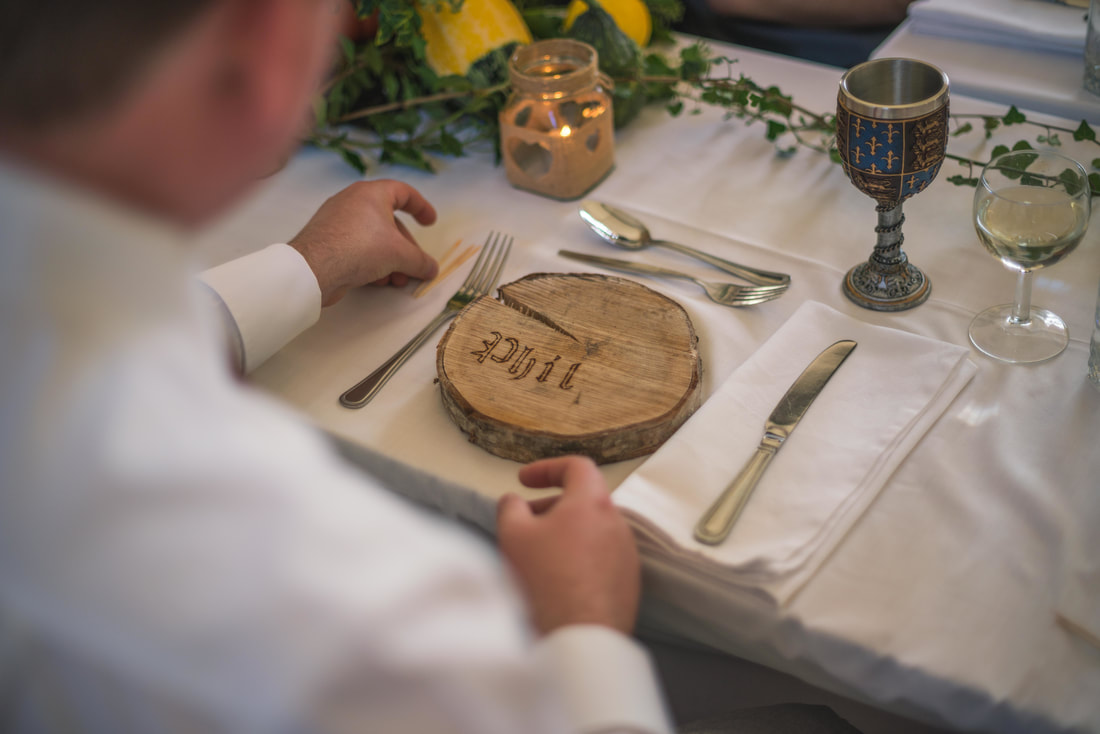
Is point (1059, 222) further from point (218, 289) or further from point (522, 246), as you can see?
point (218, 289)

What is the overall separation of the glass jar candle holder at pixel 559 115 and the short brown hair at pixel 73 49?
31.6 inches

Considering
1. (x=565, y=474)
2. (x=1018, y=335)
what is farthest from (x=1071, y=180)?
(x=565, y=474)

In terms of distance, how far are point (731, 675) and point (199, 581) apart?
0.69 metres

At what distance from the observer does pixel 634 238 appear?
1.13 metres

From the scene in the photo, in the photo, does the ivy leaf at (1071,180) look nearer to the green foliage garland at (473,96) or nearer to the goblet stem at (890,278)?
the goblet stem at (890,278)

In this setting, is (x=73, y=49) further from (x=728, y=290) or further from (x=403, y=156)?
(x=403, y=156)

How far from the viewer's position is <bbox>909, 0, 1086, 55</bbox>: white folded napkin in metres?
1.35

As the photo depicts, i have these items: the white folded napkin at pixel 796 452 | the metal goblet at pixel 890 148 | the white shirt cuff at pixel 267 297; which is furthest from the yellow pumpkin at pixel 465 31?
the white folded napkin at pixel 796 452

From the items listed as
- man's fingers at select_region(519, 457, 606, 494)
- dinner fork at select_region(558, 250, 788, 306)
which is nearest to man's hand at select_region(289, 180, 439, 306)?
dinner fork at select_region(558, 250, 788, 306)

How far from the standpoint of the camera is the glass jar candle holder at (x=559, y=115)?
3.88ft

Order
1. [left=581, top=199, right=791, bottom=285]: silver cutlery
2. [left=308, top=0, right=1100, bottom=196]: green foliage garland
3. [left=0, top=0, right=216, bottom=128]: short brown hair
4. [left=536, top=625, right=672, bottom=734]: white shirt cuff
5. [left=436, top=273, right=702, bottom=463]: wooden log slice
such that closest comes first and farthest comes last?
[left=0, top=0, right=216, bottom=128]: short brown hair < [left=536, top=625, right=672, bottom=734]: white shirt cuff < [left=436, top=273, right=702, bottom=463]: wooden log slice < [left=581, top=199, right=791, bottom=285]: silver cutlery < [left=308, top=0, right=1100, bottom=196]: green foliage garland

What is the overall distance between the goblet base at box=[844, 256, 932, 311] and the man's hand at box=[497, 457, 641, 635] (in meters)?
0.45

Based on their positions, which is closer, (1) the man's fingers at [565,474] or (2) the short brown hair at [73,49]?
(2) the short brown hair at [73,49]

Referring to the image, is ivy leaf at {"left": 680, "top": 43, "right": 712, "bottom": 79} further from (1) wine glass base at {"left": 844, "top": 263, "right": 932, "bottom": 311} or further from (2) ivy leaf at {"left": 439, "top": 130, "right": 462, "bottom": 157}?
(1) wine glass base at {"left": 844, "top": 263, "right": 932, "bottom": 311}
